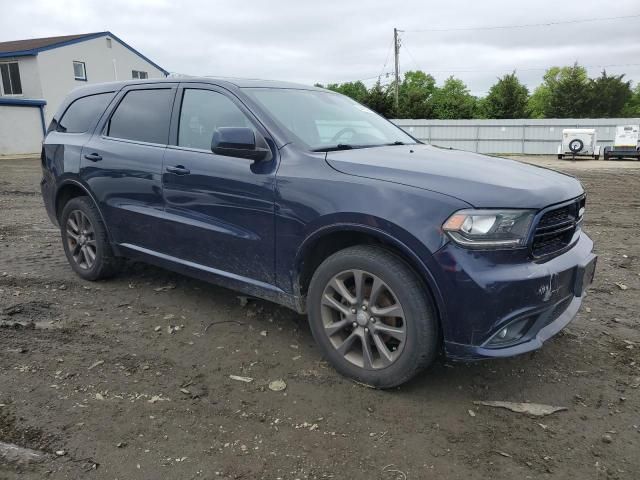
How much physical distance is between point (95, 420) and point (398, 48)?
153 ft

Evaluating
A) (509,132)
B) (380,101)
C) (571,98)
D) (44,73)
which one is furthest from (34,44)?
(571,98)

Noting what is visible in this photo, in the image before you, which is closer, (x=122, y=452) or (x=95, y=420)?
(x=122, y=452)

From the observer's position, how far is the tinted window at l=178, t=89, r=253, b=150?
A: 3.67m

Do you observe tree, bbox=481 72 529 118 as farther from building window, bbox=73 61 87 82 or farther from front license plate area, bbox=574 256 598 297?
front license plate area, bbox=574 256 598 297

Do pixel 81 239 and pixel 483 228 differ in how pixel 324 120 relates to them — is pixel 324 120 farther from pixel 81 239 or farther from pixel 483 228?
pixel 81 239

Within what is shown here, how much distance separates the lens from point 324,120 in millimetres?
3854

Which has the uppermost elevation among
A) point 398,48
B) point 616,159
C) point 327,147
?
point 398,48

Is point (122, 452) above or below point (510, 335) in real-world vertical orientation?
below

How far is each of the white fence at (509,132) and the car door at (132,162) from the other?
92.7 ft

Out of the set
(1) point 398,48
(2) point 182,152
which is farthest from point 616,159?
(2) point 182,152

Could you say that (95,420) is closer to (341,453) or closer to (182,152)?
(341,453)

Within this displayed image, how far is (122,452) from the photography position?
2.50 meters

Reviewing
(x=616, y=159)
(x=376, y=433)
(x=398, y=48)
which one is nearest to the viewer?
(x=376, y=433)

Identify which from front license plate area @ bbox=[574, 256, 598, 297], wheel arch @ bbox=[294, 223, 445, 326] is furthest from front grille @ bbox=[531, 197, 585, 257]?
wheel arch @ bbox=[294, 223, 445, 326]
